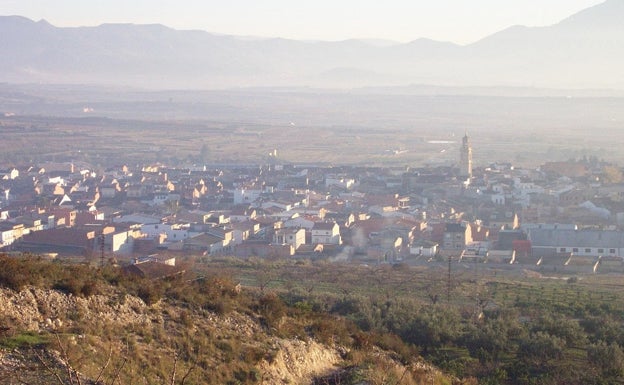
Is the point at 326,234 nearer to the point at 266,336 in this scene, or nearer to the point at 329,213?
the point at 329,213

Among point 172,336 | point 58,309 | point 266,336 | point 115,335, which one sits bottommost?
point 266,336

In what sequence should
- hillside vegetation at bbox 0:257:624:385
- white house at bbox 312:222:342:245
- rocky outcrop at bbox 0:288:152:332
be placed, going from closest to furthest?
1. hillside vegetation at bbox 0:257:624:385
2. rocky outcrop at bbox 0:288:152:332
3. white house at bbox 312:222:342:245

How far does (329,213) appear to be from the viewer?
3703 cm

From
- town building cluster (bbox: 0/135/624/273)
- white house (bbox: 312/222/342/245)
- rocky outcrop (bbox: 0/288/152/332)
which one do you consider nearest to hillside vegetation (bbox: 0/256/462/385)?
rocky outcrop (bbox: 0/288/152/332)

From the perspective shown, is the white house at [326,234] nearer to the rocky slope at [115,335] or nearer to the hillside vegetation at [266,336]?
the hillside vegetation at [266,336]

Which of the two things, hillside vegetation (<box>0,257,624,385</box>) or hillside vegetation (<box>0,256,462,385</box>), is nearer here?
hillside vegetation (<box>0,256,462,385</box>)

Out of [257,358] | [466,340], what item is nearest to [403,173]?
[466,340]

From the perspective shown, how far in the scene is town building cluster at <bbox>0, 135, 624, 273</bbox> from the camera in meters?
29.1

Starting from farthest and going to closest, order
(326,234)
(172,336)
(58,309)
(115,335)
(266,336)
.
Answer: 1. (326,234)
2. (266,336)
3. (172,336)
4. (58,309)
5. (115,335)

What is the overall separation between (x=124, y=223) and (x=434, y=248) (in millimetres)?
10140

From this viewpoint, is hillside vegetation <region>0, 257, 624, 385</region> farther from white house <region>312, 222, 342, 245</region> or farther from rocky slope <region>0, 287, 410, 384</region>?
white house <region>312, 222, 342, 245</region>

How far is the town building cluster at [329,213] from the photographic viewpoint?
95.4ft

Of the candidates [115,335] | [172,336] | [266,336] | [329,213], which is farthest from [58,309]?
[329,213]

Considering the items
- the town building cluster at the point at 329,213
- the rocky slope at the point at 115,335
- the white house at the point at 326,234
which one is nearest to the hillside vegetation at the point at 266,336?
the rocky slope at the point at 115,335
